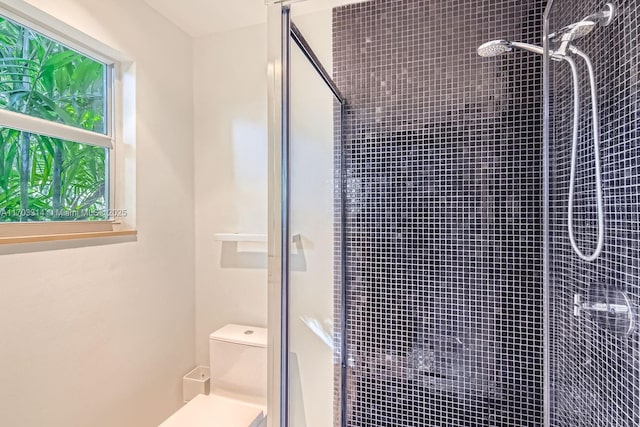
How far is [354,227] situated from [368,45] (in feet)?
2.65

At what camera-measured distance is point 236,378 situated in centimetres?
162

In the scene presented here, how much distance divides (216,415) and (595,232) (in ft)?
5.17

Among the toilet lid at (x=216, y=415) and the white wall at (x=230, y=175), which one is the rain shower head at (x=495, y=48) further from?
the toilet lid at (x=216, y=415)

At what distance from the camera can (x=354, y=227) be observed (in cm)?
142

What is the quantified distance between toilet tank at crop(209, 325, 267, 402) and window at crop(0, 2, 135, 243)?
810 mm

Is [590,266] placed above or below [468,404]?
above

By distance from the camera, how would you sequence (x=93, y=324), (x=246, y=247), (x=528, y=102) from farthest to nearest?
(x=246, y=247) < (x=93, y=324) < (x=528, y=102)

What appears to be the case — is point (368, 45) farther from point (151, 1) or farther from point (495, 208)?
point (151, 1)

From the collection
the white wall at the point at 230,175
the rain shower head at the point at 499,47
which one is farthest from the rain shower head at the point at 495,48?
the white wall at the point at 230,175

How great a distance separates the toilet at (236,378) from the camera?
4.73 feet

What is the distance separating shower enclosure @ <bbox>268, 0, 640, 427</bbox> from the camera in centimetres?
99

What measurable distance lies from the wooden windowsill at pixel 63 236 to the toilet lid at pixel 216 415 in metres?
0.83

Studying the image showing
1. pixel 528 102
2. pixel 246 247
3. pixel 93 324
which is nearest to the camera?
pixel 528 102

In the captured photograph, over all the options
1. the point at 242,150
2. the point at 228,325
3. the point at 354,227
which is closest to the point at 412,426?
the point at 354,227
